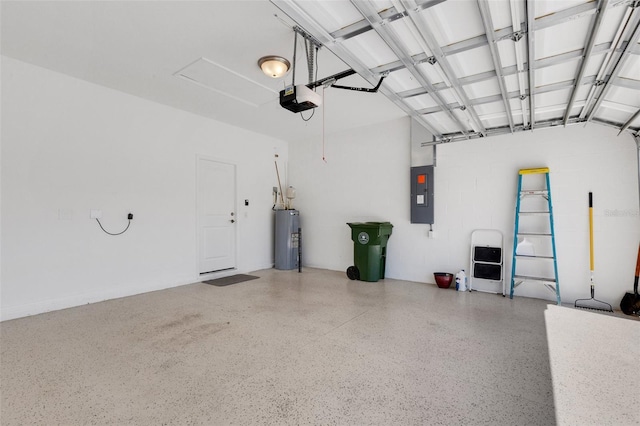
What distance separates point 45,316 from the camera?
11.3 ft

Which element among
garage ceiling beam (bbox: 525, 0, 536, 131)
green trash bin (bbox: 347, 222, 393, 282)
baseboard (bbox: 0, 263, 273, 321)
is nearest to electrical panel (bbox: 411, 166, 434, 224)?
green trash bin (bbox: 347, 222, 393, 282)

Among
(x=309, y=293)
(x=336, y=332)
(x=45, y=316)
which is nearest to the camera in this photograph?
(x=336, y=332)

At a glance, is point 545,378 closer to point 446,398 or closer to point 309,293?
point 446,398

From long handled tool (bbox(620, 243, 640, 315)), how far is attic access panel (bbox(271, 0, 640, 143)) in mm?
1843

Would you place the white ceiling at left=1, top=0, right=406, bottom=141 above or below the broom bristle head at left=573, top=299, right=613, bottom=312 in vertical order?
above

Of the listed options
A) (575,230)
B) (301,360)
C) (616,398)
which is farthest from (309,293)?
(575,230)

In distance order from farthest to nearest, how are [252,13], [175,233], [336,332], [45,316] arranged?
1. [175,233]
2. [45,316]
3. [336,332]
4. [252,13]

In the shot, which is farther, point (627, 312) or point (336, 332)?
point (627, 312)

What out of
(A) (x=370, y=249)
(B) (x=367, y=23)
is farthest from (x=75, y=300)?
(B) (x=367, y=23)

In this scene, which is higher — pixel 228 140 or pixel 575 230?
pixel 228 140

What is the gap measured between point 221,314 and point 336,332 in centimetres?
145

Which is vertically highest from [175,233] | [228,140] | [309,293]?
[228,140]

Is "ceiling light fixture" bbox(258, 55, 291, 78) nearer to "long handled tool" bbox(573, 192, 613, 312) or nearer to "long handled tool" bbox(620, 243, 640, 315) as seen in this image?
"long handled tool" bbox(573, 192, 613, 312)

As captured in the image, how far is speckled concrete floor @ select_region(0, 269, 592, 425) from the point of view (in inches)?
71.1
